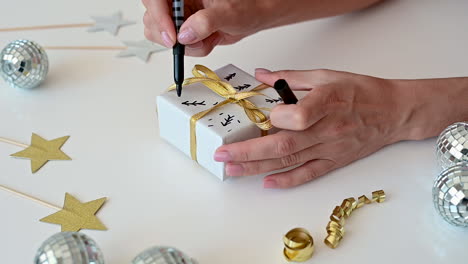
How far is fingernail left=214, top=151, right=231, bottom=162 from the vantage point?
898 millimetres

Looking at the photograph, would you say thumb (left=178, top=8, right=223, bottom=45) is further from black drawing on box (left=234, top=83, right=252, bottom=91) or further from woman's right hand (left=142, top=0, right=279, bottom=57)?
black drawing on box (left=234, top=83, right=252, bottom=91)

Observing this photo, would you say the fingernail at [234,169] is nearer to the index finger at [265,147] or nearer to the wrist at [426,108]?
the index finger at [265,147]

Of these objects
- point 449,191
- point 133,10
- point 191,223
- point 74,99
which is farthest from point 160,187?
point 133,10

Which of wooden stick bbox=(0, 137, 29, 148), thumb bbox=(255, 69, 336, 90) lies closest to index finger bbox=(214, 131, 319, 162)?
thumb bbox=(255, 69, 336, 90)

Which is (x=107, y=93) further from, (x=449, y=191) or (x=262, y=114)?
(x=449, y=191)

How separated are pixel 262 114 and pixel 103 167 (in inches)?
11.0

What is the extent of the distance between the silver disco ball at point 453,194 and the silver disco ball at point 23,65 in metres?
0.75

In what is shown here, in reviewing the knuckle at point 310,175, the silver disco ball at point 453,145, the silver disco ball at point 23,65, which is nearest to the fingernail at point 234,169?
the knuckle at point 310,175

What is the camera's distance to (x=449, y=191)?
2.77ft

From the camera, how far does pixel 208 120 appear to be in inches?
36.5

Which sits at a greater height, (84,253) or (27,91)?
(27,91)

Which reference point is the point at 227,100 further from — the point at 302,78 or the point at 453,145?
the point at 453,145

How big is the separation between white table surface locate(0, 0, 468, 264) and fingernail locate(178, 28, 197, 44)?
17 cm

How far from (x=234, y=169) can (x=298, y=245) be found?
0.17m
